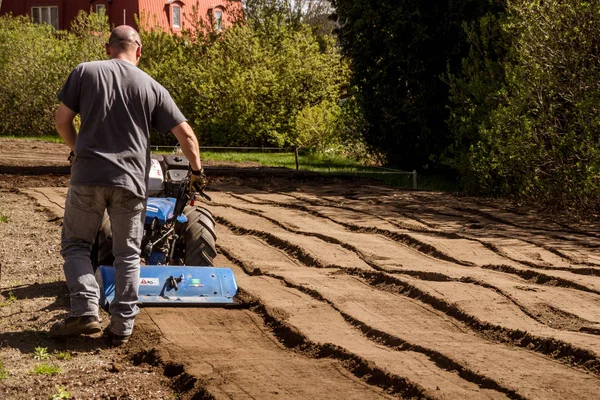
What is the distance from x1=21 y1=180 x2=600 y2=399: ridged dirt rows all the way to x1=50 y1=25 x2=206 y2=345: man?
478 mm

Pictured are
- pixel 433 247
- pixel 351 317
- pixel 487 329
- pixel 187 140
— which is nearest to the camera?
pixel 187 140

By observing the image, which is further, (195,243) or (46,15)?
(46,15)

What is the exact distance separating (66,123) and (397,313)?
2.78m

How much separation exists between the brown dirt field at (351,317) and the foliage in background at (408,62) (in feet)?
20.5

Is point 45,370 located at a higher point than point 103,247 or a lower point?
lower

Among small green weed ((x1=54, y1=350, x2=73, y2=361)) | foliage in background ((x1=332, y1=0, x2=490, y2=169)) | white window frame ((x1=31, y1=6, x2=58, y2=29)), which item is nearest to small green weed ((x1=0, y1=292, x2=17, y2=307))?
small green weed ((x1=54, y1=350, x2=73, y2=361))

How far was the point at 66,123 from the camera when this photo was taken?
650 cm

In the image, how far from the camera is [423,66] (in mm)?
19031

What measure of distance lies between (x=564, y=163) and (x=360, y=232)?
396 cm

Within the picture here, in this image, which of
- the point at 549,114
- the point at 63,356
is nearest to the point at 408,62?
the point at 549,114

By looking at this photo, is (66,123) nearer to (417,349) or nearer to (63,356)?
(63,356)

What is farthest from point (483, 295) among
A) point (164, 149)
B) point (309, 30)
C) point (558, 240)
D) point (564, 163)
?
point (309, 30)

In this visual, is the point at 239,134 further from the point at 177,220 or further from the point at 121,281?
the point at 121,281

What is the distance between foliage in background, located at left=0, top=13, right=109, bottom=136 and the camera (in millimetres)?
30453
